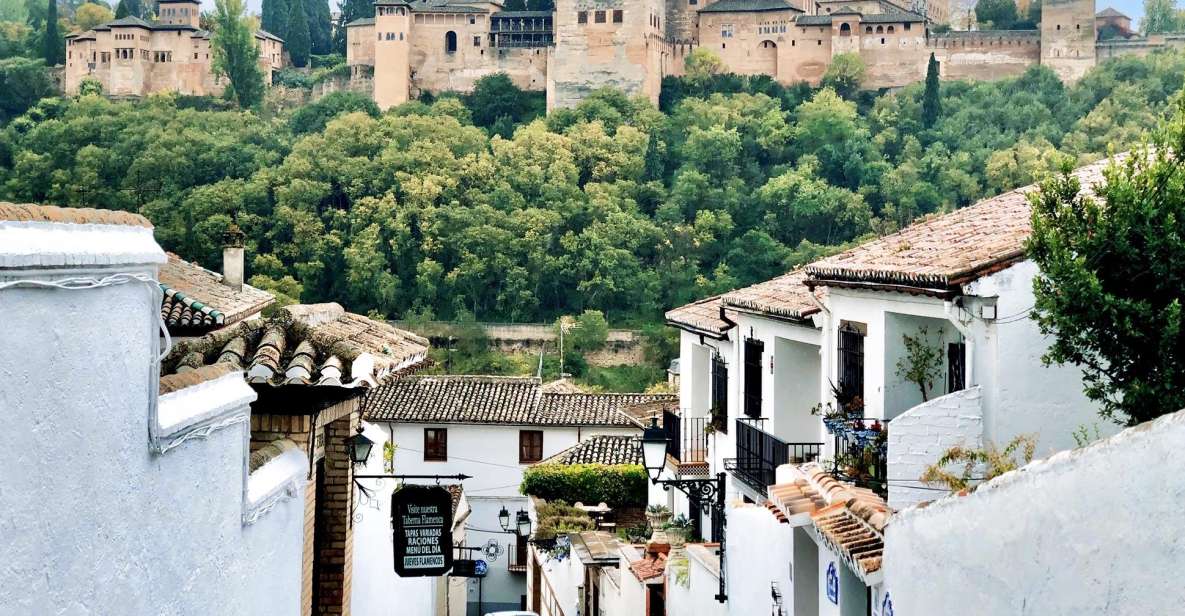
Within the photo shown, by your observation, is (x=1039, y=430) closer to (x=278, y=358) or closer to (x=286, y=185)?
(x=278, y=358)

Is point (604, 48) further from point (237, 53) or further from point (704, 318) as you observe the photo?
point (704, 318)

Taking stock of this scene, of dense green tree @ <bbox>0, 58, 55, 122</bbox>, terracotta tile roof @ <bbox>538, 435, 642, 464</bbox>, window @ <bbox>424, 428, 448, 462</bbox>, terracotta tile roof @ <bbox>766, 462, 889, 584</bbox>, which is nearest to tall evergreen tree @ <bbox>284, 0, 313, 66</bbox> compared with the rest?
dense green tree @ <bbox>0, 58, 55, 122</bbox>

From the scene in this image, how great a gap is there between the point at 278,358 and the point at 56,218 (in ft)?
8.36

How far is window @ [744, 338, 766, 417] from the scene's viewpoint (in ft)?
47.3

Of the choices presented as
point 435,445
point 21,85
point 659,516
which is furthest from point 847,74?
point 659,516

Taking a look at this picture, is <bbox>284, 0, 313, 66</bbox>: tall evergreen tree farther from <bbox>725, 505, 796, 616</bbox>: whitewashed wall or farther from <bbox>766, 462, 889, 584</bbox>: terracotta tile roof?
<bbox>766, 462, 889, 584</bbox>: terracotta tile roof

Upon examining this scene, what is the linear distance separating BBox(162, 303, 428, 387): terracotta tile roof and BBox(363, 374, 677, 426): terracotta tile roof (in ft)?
77.3

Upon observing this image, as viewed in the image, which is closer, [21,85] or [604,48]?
[604,48]

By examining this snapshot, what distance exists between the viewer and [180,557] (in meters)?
5.24

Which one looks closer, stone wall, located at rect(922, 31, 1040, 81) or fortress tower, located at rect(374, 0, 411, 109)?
stone wall, located at rect(922, 31, 1040, 81)

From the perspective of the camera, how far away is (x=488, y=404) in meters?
33.1

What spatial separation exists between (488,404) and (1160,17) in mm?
86224

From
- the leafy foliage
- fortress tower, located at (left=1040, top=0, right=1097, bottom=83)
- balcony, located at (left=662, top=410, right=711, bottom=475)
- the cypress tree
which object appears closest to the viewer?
the leafy foliage

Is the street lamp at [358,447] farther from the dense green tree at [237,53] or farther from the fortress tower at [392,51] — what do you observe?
the dense green tree at [237,53]
